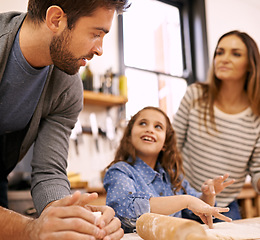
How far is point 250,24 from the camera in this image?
4.44 m

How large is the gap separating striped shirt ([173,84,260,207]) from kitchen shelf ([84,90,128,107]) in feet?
3.97

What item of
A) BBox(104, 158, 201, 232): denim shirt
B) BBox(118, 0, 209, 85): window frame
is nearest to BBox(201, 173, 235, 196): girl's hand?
BBox(104, 158, 201, 232): denim shirt

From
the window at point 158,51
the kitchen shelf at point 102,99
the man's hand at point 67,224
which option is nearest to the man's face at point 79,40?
the man's hand at point 67,224

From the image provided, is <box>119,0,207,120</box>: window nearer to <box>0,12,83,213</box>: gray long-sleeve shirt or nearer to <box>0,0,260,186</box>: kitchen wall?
<box>0,0,260,186</box>: kitchen wall

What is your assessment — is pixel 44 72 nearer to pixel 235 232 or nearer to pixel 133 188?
pixel 133 188

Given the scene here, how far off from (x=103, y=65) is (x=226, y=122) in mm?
1708

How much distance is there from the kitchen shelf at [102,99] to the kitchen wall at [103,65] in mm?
85

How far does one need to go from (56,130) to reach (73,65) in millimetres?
271

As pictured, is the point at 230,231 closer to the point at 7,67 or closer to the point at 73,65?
the point at 73,65

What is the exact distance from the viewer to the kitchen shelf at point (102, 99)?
2787 millimetres

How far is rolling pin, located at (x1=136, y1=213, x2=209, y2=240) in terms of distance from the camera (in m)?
0.56

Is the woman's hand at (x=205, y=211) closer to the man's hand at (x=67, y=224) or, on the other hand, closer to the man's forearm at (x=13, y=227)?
the man's hand at (x=67, y=224)

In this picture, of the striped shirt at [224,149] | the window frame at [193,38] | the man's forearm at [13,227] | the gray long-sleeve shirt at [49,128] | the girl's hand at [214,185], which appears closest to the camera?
the man's forearm at [13,227]

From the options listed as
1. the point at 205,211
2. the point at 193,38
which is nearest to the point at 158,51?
the point at 193,38
